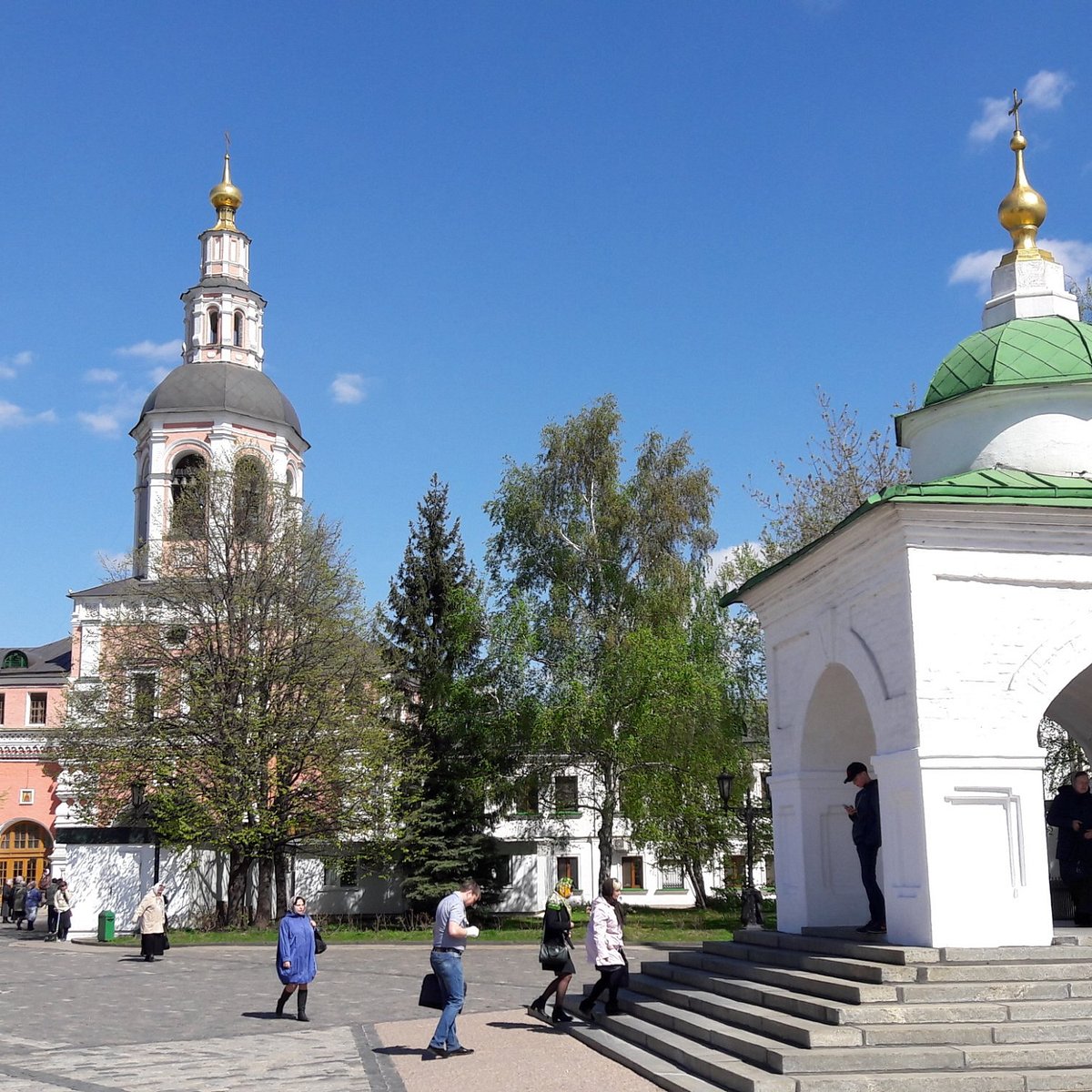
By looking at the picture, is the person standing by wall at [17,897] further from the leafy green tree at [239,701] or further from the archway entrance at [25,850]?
the archway entrance at [25,850]

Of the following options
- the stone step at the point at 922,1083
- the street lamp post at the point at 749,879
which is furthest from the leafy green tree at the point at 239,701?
the stone step at the point at 922,1083

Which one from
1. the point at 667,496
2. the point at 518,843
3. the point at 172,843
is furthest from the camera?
the point at 518,843

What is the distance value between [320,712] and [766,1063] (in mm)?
24178

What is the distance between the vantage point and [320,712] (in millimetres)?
32281

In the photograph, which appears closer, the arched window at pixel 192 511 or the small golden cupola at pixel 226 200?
the arched window at pixel 192 511

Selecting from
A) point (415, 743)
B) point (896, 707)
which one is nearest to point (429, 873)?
point (415, 743)

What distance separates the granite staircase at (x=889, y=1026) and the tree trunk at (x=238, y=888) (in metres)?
22.6

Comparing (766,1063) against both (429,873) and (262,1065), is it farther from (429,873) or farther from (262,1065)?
(429,873)

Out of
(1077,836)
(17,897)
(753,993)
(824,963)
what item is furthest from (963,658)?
(17,897)

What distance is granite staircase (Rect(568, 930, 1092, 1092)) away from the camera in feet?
28.5

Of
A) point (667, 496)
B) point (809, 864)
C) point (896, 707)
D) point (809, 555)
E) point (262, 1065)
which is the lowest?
point (262, 1065)

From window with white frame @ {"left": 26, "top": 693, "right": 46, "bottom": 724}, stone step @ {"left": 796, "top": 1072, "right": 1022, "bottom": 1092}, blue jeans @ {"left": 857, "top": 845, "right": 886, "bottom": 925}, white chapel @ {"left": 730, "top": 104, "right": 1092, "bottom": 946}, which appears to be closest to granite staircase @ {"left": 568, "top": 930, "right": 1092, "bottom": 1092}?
stone step @ {"left": 796, "top": 1072, "right": 1022, "bottom": 1092}

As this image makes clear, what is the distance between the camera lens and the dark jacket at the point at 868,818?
1164 centimetres

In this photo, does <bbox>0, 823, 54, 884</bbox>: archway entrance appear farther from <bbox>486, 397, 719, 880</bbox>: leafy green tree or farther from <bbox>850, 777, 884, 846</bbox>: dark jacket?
<bbox>850, 777, 884, 846</bbox>: dark jacket
